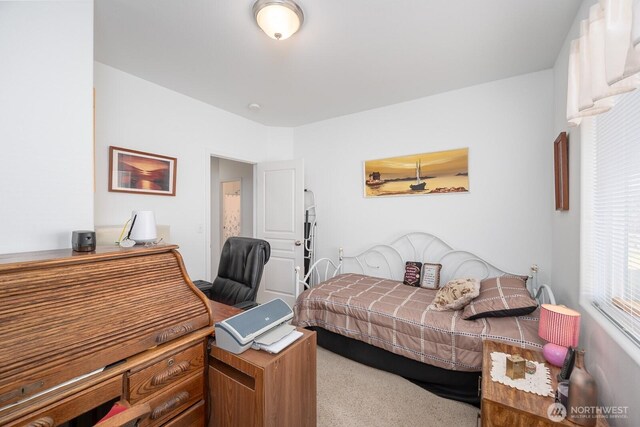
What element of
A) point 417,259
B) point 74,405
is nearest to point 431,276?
point 417,259

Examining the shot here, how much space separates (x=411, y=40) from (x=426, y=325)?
2.18m

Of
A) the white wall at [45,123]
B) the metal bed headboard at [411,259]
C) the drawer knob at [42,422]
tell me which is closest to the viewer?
the drawer knob at [42,422]

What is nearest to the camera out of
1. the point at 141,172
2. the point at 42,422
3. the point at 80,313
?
the point at 42,422

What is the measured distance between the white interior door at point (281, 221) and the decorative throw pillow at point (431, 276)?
1574 millimetres

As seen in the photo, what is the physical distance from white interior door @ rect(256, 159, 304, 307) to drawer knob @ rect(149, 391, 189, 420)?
2381mm

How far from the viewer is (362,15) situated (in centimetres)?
178

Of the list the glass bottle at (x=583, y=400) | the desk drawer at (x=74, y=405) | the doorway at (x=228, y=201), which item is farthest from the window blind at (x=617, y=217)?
the doorway at (x=228, y=201)

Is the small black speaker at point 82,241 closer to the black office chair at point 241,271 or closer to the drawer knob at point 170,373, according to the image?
the drawer knob at point 170,373

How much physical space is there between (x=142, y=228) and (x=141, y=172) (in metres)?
1.56

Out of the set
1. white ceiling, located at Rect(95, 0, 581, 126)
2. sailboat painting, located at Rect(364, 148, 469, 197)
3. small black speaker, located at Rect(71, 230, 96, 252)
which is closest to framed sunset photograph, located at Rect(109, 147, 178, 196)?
white ceiling, located at Rect(95, 0, 581, 126)

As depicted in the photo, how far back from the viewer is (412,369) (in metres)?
2.08

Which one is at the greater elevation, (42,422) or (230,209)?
(230,209)

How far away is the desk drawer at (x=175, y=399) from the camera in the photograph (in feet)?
3.64

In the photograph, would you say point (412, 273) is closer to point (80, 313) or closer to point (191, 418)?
point (191, 418)
